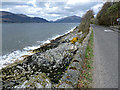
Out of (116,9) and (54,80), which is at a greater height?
(116,9)

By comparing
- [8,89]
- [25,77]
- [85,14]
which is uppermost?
[85,14]

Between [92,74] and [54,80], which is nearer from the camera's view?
[92,74]

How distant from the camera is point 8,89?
714 centimetres

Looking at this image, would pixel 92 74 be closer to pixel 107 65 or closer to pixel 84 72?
pixel 84 72

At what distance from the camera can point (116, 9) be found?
27562mm

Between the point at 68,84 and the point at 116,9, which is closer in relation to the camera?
the point at 68,84

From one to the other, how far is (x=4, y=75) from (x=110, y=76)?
378 inches

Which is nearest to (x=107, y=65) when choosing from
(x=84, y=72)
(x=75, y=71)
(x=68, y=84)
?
(x=84, y=72)

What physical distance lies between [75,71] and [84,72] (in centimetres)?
97

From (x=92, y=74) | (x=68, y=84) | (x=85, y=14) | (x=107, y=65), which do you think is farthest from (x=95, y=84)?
(x=85, y=14)

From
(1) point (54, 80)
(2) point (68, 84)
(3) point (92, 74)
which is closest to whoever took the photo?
(2) point (68, 84)

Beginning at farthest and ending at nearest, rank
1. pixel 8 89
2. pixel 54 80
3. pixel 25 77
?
1. pixel 25 77
2. pixel 8 89
3. pixel 54 80

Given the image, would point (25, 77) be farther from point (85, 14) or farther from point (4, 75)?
point (85, 14)

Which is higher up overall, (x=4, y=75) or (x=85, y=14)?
(x=85, y=14)
